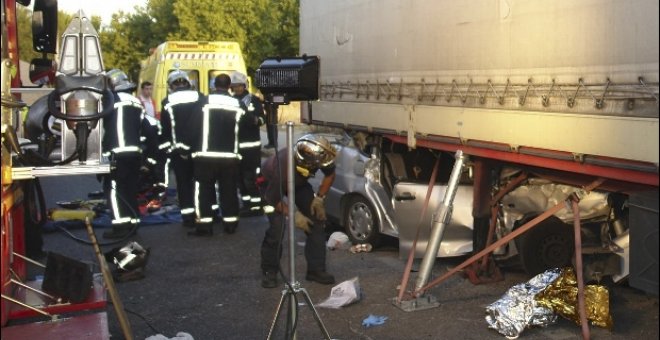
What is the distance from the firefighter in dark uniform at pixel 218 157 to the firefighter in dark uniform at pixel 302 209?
5.85ft

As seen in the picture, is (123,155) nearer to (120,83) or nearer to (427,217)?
(120,83)

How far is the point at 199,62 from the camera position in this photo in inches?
648

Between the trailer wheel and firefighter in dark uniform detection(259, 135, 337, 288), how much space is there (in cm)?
168

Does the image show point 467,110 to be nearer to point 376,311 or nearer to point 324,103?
point 376,311

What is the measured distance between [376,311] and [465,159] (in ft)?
4.55

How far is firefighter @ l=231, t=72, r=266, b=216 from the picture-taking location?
380 inches

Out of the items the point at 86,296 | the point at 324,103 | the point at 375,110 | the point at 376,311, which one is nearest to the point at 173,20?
the point at 324,103

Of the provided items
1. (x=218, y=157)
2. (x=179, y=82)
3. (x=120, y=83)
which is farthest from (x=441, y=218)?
(x=120, y=83)

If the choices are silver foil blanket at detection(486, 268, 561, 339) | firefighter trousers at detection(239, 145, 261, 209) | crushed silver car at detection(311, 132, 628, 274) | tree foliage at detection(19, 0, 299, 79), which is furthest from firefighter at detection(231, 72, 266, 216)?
silver foil blanket at detection(486, 268, 561, 339)

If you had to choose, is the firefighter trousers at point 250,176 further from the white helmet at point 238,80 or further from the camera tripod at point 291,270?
the camera tripod at point 291,270

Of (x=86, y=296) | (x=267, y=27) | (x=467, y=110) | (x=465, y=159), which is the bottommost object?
(x=86, y=296)

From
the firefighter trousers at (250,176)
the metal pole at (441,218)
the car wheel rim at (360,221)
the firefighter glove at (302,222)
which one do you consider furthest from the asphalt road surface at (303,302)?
the firefighter trousers at (250,176)

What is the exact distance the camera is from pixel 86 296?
4.32 metres

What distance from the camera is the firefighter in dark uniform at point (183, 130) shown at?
9016 mm
